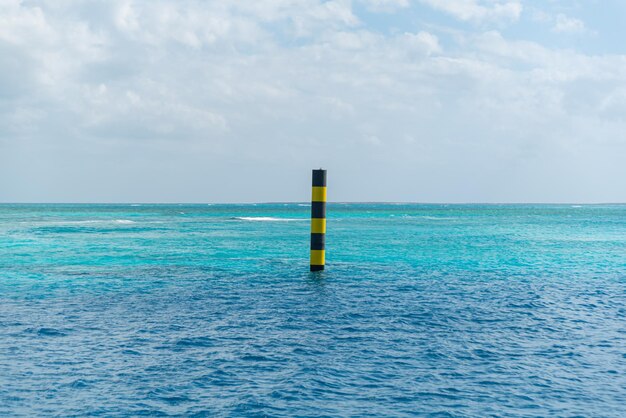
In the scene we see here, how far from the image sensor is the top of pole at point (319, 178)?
66.9ft

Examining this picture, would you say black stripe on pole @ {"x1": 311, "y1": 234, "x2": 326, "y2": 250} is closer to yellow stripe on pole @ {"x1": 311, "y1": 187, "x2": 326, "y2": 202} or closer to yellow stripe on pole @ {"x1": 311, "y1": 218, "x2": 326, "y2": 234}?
yellow stripe on pole @ {"x1": 311, "y1": 218, "x2": 326, "y2": 234}

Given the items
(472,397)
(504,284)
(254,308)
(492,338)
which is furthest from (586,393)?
(504,284)

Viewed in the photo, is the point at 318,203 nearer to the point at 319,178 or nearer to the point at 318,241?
the point at 319,178

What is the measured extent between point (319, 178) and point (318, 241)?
2317 mm

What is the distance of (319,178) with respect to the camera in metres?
20.5

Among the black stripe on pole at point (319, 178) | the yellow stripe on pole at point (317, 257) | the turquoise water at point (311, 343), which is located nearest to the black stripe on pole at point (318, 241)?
the yellow stripe on pole at point (317, 257)

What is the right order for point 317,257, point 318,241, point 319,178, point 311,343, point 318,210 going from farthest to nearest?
point 317,257
point 318,241
point 319,178
point 318,210
point 311,343

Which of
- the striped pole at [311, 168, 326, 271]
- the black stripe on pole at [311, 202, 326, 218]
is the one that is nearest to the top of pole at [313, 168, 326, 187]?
the striped pole at [311, 168, 326, 271]

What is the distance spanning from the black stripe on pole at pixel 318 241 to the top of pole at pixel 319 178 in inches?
71.5

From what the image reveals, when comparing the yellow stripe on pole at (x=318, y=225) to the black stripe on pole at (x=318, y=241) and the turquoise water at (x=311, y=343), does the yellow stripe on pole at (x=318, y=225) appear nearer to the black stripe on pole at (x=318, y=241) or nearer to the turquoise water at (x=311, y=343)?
the black stripe on pole at (x=318, y=241)

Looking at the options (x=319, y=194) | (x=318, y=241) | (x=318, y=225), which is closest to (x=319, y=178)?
(x=319, y=194)

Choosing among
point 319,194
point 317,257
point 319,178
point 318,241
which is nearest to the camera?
point 319,194

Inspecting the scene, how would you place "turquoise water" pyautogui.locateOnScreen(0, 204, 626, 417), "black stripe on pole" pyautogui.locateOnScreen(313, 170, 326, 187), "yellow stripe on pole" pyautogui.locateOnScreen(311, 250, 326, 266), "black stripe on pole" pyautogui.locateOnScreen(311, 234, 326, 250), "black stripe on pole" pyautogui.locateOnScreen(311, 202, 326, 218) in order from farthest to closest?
"yellow stripe on pole" pyautogui.locateOnScreen(311, 250, 326, 266)
"black stripe on pole" pyautogui.locateOnScreen(311, 234, 326, 250)
"black stripe on pole" pyautogui.locateOnScreen(313, 170, 326, 187)
"black stripe on pole" pyautogui.locateOnScreen(311, 202, 326, 218)
"turquoise water" pyautogui.locateOnScreen(0, 204, 626, 417)

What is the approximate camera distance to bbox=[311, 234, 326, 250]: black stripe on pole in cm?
2087
